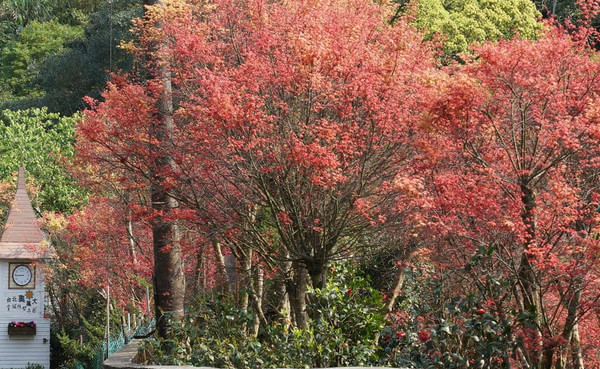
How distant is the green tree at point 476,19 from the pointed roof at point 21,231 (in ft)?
45.0

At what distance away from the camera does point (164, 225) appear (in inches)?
520

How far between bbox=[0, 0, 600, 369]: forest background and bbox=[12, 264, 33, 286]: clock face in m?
17.1

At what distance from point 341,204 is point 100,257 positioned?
14.5 metres

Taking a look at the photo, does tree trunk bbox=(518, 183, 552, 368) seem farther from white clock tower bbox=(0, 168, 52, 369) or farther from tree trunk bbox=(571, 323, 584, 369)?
white clock tower bbox=(0, 168, 52, 369)

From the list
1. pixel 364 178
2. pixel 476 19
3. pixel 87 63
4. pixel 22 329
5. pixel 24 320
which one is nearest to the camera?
pixel 364 178

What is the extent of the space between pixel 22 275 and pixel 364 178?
22.4 meters

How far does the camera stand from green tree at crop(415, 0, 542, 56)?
2716 centimetres

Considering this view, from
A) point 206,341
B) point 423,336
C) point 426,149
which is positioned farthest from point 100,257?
point 423,336

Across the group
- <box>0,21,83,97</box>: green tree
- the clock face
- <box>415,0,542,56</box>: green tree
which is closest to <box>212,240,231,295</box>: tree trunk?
<box>415,0,542,56</box>: green tree

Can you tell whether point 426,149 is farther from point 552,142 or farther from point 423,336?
point 423,336

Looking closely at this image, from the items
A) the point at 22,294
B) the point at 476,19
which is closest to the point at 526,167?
the point at 476,19

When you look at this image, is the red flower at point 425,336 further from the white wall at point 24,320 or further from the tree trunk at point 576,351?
the white wall at point 24,320

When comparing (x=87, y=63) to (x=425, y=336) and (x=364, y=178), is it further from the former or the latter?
(x=425, y=336)

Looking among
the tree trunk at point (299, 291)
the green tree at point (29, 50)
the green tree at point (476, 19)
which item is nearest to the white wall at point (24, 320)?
the green tree at point (476, 19)
